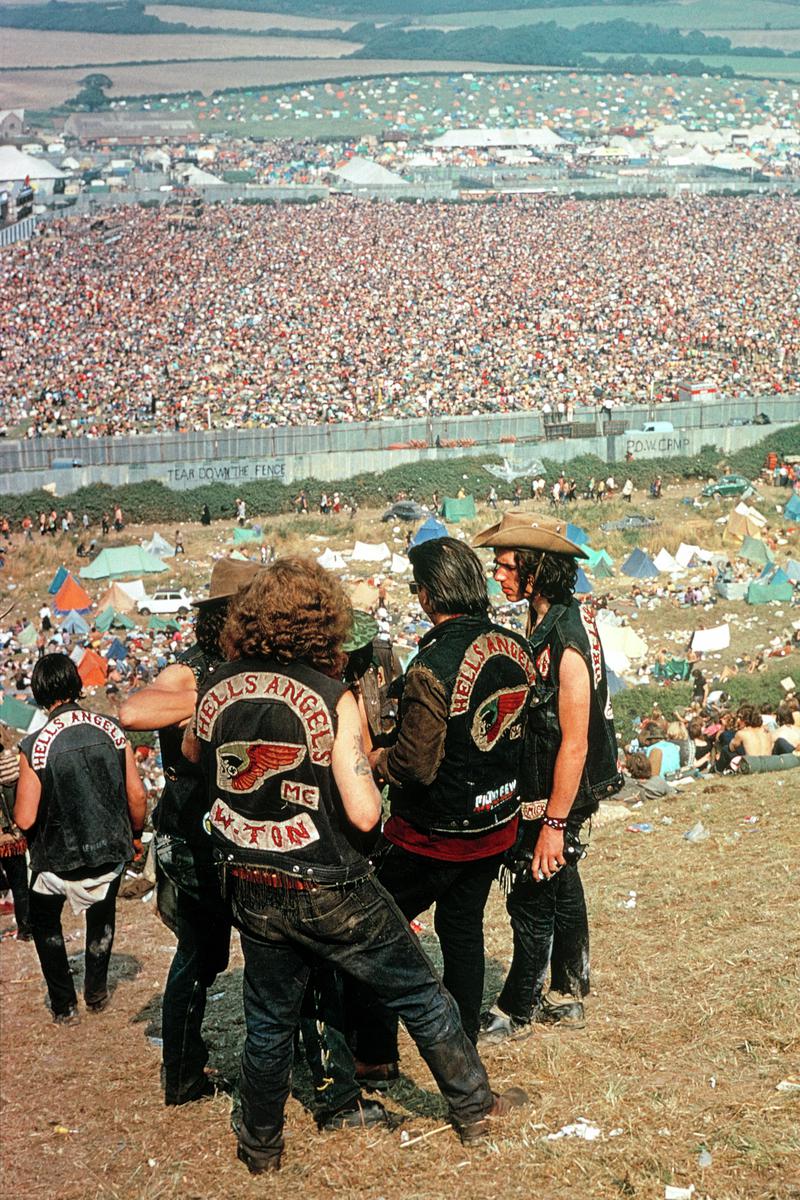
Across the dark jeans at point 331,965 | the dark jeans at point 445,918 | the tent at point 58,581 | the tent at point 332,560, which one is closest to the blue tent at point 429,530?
the tent at point 332,560

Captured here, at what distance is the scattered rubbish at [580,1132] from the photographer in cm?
421

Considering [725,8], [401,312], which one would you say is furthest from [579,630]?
[725,8]

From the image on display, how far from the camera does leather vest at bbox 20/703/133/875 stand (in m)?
5.35

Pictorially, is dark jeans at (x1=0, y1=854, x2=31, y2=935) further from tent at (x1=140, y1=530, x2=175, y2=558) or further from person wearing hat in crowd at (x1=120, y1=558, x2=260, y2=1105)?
tent at (x1=140, y1=530, x2=175, y2=558)

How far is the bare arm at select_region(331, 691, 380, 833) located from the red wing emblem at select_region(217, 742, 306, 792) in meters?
0.10

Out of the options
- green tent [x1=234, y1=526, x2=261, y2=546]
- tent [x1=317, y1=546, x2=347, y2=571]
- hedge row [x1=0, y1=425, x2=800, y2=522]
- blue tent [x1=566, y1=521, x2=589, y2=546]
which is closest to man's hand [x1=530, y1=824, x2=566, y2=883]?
tent [x1=317, y1=546, x2=347, y2=571]

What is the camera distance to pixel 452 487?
32.9m

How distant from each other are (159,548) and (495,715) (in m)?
24.3

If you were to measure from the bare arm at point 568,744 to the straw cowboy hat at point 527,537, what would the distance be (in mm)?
335

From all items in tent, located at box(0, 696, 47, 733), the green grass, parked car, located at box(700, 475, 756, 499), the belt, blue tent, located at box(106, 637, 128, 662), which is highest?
the green grass

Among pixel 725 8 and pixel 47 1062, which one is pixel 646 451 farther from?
pixel 725 8

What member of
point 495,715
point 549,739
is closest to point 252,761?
point 495,715

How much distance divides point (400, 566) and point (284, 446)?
30.0 feet

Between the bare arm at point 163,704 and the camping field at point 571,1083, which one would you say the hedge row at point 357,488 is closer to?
the camping field at point 571,1083
